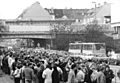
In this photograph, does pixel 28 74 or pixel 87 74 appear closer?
pixel 28 74

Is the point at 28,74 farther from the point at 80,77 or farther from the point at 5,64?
the point at 5,64

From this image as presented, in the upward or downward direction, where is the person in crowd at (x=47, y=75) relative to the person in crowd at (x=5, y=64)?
upward

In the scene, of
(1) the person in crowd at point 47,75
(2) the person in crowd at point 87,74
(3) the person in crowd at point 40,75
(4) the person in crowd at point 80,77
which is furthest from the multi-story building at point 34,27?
(4) the person in crowd at point 80,77

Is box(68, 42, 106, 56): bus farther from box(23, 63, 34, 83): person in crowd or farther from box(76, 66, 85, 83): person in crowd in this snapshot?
box(76, 66, 85, 83): person in crowd

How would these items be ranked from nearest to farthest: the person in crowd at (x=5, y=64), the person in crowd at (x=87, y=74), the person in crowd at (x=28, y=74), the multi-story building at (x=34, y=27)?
the person in crowd at (x=28, y=74) → the person in crowd at (x=87, y=74) → the person in crowd at (x=5, y=64) → the multi-story building at (x=34, y=27)

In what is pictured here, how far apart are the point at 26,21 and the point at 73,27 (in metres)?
16.7

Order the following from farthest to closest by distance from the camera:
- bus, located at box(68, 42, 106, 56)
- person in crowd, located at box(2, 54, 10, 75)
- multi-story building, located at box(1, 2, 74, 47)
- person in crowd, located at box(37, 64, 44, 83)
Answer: multi-story building, located at box(1, 2, 74, 47)
bus, located at box(68, 42, 106, 56)
person in crowd, located at box(2, 54, 10, 75)
person in crowd, located at box(37, 64, 44, 83)

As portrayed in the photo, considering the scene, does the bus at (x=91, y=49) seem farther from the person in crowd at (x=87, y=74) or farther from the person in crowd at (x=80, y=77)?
the person in crowd at (x=80, y=77)

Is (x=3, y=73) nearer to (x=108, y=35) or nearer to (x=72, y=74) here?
(x=72, y=74)

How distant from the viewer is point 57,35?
115 m

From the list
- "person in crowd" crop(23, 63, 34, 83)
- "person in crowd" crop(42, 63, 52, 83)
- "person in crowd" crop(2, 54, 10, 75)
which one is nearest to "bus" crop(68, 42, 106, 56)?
"person in crowd" crop(2, 54, 10, 75)

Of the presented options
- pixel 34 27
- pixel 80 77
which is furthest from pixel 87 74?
pixel 34 27

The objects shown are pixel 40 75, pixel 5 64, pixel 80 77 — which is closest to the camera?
pixel 80 77

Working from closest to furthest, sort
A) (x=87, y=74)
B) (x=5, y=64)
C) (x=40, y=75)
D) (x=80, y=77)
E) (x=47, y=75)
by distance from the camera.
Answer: (x=80, y=77)
(x=47, y=75)
(x=87, y=74)
(x=40, y=75)
(x=5, y=64)
